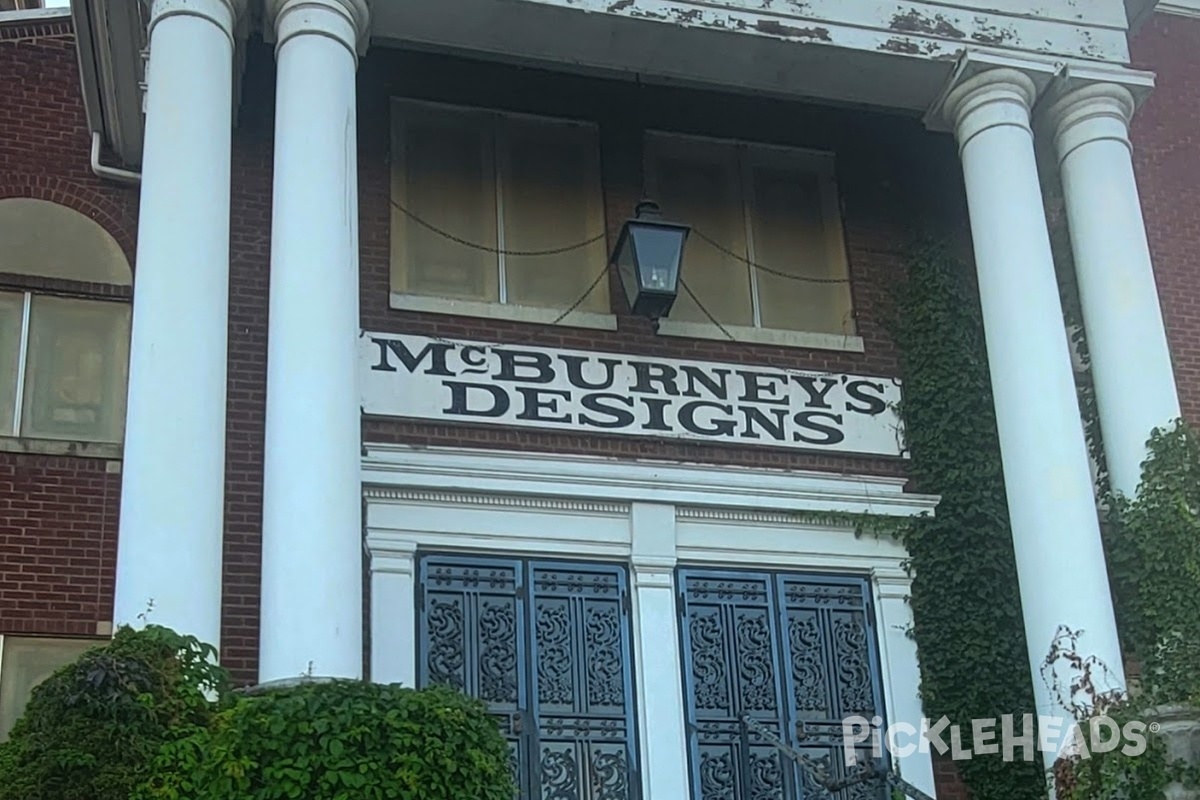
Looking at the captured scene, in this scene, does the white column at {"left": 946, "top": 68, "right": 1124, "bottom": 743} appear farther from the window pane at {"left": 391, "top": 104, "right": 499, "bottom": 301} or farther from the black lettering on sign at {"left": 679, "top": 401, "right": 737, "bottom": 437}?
the window pane at {"left": 391, "top": 104, "right": 499, "bottom": 301}

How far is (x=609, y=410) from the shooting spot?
1151 cm

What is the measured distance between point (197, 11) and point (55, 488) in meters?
3.43

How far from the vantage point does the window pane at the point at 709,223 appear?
1233 centimetres

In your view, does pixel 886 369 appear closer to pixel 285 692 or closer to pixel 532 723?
pixel 532 723

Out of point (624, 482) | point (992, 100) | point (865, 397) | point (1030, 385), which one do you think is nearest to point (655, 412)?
point (624, 482)

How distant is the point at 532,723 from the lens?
34.0ft

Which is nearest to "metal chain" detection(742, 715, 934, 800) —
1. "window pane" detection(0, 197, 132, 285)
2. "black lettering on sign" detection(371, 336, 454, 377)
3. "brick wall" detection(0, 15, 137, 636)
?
"black lettering on sign" detection(371, 336, 454, 377)

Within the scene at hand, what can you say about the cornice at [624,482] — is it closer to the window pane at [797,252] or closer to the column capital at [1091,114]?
the window pane at [797,252]

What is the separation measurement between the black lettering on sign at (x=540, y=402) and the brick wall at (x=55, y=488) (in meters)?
2.75

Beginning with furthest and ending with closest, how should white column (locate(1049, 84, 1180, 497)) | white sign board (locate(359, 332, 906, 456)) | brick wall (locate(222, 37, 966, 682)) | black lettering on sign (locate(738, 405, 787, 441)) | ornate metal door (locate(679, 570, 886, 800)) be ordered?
black lettering on sign (locate(738, 405, 787, 441)), white sign board (locate(359, 332, 906, 456)), brick wall (locate(222, 37, 966, 682)), ornate metal door (locate(679, 570, 886, 800)), white column (locate(1049, 84, 1180, 497))

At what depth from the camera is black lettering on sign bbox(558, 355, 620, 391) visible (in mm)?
11547

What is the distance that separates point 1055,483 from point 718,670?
99.0 inches

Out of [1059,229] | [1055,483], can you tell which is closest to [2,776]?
[1055,483]

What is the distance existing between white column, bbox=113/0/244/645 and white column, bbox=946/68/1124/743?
472 cm
